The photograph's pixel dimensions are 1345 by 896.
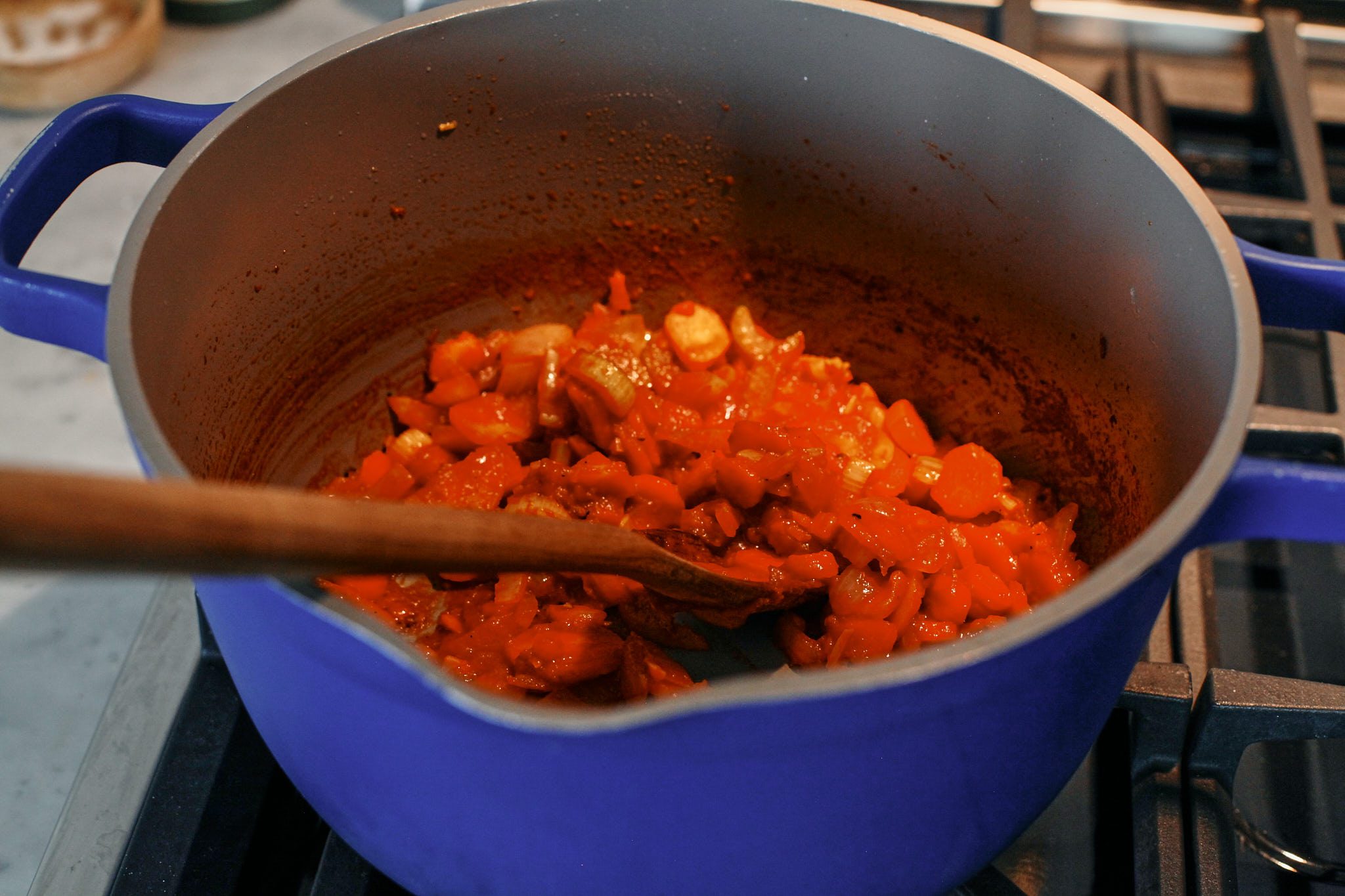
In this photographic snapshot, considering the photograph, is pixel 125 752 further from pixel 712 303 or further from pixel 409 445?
pixel 712 303

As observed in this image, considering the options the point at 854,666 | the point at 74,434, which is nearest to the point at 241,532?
the point at 854,666

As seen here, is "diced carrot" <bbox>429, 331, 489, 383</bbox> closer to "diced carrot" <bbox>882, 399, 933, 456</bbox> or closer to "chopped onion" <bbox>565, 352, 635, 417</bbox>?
"chopped onion" <bbox>565, 352, 635, 417</bbox>

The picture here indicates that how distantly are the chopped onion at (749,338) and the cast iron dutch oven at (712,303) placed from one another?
0.14 ft

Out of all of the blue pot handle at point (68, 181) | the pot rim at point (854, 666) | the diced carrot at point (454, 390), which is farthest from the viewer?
the diced carrot at point (454, 390)

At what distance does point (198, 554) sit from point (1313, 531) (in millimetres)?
694

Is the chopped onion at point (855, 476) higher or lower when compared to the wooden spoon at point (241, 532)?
lower

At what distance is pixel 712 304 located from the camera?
1392 mm

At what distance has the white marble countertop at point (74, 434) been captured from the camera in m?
1.08

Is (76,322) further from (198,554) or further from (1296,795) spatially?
(1296,795)

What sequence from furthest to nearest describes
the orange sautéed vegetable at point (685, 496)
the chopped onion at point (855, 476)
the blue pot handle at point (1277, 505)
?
the chopped onion at point (855, 476)
the orange sautéed vegetable at point (685, 496)
the blue pot handle at point (1277, 505)

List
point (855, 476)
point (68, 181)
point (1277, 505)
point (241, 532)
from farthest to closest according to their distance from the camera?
point (855, 476) < point (68, 181) < point (1277, 505) < point (241, 532)

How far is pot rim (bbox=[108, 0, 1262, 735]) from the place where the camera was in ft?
1.70

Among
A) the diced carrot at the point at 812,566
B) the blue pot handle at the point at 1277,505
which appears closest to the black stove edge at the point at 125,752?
the diced carrot at the point at 812,566

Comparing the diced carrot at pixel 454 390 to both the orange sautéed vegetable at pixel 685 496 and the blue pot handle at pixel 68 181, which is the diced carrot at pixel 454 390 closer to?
the orange sautéed vegetable at pixel 685 496
